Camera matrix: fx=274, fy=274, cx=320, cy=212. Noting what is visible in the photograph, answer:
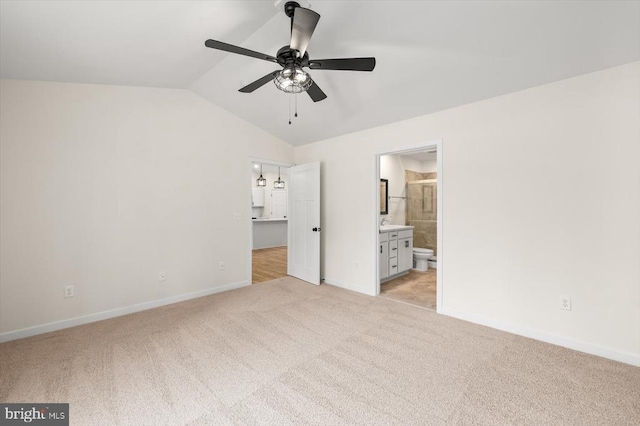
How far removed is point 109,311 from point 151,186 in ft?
5.08

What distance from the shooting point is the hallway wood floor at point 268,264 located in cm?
501

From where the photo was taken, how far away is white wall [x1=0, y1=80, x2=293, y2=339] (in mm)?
2709

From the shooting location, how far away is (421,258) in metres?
5.38

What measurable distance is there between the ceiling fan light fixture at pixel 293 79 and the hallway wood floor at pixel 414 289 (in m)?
2.94

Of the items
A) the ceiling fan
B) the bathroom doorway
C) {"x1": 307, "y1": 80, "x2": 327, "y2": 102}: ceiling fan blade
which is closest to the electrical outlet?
the ceiling fan

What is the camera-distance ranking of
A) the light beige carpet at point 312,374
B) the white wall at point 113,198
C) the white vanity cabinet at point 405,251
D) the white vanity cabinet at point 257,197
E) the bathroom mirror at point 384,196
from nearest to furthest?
the light beige carpet at point 312,374 < the white wall at point 113,198 < the white vanity cabinet at point 405,251 < the bathroom mirror at point 384,196 < the white vanity cabinet at point 257,197

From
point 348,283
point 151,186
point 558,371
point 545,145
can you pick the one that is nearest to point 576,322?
point 558,371

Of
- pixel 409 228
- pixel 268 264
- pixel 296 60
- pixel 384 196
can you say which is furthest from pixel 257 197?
pixel 296 60

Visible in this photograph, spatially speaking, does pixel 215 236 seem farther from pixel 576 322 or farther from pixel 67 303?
pixel 576 322

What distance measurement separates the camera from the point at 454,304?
3.17 m

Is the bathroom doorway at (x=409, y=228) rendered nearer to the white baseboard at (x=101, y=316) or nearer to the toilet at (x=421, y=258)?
the toilet at (x=421, y=258)

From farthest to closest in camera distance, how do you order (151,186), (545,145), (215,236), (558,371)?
(215,236) < (151,186) < (545,145) < (558,371)

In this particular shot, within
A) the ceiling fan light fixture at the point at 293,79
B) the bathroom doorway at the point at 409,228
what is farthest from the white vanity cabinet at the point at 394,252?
the ceiling fan light fixture at the point at 293,79

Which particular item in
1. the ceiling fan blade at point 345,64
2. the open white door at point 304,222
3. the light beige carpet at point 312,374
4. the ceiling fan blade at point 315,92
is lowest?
the light beige carpet at point 312,374
